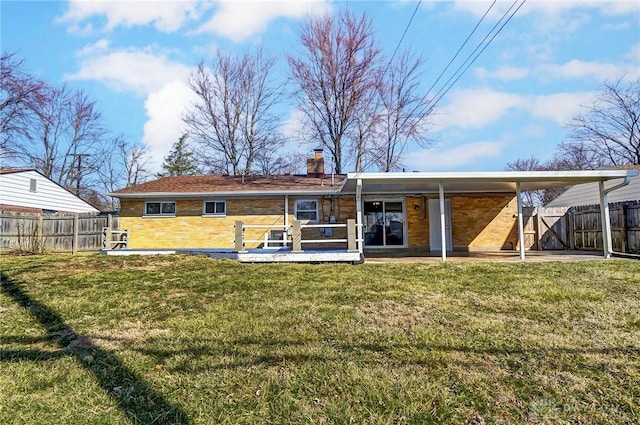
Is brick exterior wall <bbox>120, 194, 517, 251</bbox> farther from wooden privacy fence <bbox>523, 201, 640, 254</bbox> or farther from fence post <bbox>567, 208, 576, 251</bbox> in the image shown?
fence post <bbox>567, 208, 576, 251</bbox>

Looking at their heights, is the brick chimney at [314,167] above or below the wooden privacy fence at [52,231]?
above

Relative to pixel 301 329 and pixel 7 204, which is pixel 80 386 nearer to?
pixel 301 329

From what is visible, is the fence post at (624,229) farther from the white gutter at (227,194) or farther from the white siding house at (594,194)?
the white gutter at (227,194)

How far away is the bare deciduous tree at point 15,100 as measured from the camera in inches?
848

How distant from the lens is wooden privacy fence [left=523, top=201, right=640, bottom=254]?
1248 centimetres

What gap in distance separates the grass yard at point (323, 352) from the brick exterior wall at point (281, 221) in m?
7.86

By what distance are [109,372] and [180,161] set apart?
34342mm

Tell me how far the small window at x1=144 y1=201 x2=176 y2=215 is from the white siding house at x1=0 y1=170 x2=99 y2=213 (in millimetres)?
9917

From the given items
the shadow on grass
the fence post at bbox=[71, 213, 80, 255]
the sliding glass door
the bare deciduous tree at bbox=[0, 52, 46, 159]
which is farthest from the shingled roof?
the bare deciduous tree at bbox=[0, 52, 46, 159]

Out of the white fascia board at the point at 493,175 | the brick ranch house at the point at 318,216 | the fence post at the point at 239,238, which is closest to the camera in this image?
the white fascia board at the point at 493,175

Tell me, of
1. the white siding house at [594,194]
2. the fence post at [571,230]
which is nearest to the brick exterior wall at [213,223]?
the fence post at [571,230]

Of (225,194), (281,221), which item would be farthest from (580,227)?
(225,194)

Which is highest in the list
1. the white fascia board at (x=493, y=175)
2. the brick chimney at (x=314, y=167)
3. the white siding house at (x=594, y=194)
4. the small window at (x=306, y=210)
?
the brick chimney at (x=314, y=167)

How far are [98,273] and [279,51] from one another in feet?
65.6
